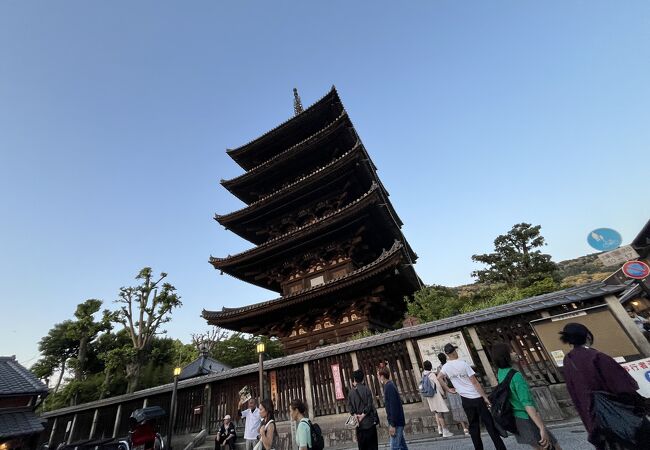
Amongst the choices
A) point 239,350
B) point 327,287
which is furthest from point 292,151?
point 239,350

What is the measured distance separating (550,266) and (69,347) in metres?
51.0

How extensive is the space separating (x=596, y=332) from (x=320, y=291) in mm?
7896

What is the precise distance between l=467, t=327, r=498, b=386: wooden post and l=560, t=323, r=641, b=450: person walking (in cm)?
456

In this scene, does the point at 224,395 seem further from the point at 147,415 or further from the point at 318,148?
the point at 318,148

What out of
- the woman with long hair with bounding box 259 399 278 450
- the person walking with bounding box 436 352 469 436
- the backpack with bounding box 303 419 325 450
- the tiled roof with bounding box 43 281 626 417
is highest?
the tiled roof with bounding box 43 281 626 417

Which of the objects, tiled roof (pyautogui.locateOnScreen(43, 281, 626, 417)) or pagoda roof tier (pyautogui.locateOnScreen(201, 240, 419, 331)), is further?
pagoda roof tier (pyautogui.locateOnScreen(201, 240, 419, 331))

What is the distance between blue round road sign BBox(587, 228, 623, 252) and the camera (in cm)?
667

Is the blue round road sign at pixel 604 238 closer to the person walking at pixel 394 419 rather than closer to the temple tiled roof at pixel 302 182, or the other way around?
the person walking at pixel 394 419

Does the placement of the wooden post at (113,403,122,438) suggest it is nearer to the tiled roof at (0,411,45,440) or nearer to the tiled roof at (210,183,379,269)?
the tiled roof at (0,411,45,440)

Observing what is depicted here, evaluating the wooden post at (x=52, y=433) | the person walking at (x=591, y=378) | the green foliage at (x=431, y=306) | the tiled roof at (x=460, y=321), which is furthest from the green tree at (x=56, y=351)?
the person walking at (x=591, y=378)

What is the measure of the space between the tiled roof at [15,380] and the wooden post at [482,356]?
1494cm

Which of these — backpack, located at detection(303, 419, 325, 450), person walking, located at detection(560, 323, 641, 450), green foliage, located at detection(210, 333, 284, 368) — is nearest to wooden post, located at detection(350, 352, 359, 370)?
backpack, located at detection(303, 419, 325, 450)

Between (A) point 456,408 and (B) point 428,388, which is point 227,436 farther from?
(A) point 456,408

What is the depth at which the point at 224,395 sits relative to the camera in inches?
403
